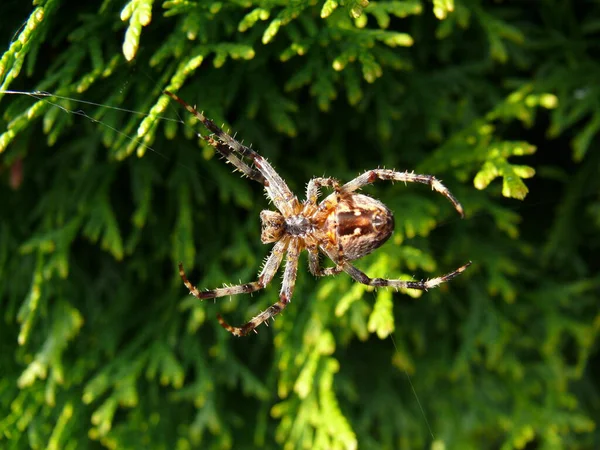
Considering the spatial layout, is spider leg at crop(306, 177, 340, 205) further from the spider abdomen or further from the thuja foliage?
the thuja foliage

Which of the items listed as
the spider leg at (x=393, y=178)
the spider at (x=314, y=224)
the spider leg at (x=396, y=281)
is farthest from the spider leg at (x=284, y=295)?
the spider leg at (x=393, y=178)

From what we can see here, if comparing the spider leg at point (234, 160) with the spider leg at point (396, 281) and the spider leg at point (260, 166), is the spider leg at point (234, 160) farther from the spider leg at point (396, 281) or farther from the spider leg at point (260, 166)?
the spider leg at point (396, 281)

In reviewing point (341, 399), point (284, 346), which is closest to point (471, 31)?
point (284, 346)

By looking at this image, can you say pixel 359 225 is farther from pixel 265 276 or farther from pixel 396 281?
pixel 265 276

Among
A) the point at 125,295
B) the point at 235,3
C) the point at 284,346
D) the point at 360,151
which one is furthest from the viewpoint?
the point at 360,151

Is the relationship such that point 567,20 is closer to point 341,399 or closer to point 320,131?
point 320,131

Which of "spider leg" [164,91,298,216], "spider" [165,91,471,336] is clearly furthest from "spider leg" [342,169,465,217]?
"spider leg" [164,91,298,216]

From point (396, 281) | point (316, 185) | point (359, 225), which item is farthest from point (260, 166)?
point (396, 281)

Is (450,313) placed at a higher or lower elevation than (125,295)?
lower
